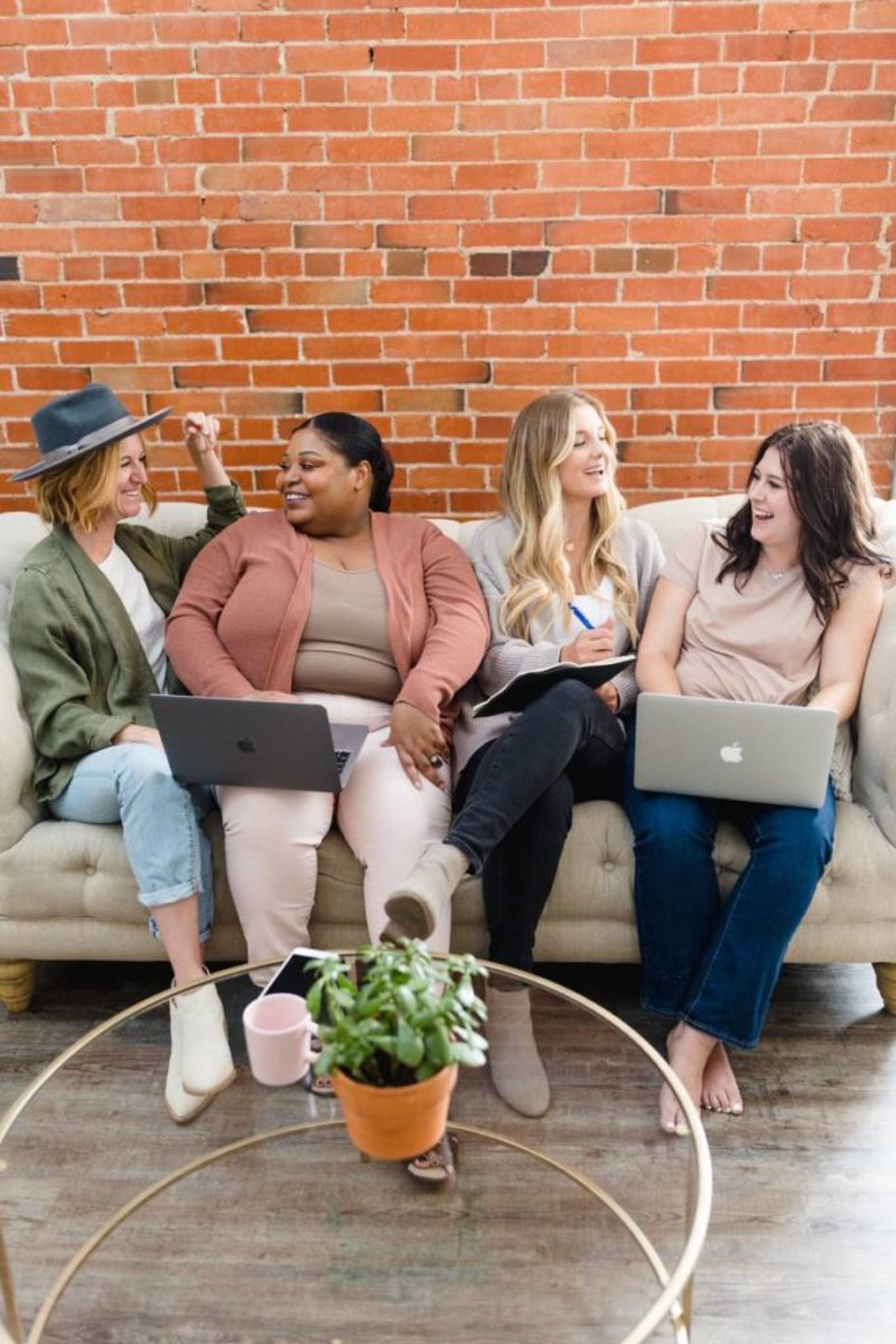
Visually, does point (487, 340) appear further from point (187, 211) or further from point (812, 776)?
point (812, 776)

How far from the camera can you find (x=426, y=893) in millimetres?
1594

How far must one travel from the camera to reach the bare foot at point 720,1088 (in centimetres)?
180

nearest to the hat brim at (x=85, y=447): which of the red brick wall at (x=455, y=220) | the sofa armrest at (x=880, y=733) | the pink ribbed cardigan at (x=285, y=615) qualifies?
the pink ribbed cardigan at (x=285, y=615)

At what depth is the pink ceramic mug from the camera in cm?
132

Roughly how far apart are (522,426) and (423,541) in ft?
1.03

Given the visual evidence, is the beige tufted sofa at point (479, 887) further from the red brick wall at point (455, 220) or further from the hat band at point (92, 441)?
the red brick wall at point (455, 220)

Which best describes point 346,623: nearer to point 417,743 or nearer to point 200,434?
point 417,743

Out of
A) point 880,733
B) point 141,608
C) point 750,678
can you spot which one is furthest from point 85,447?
point 880,733

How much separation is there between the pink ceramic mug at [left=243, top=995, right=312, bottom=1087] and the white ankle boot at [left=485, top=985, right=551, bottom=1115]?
237 millimetres

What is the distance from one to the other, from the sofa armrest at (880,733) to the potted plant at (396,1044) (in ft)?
3.45

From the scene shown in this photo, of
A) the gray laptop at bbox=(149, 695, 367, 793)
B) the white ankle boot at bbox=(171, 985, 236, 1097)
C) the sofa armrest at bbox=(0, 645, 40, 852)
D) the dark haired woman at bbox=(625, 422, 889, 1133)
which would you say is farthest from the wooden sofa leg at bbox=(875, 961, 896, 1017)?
the sofa armrest at bbox=(0, 645, 40, 852)

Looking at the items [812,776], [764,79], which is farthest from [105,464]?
[764,79]

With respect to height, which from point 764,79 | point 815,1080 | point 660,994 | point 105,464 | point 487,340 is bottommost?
point 815,1080

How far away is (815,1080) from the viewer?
187cm
